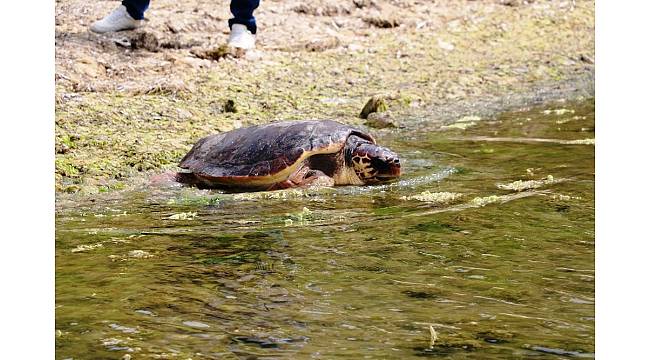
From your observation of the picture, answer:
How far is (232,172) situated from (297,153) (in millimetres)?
408

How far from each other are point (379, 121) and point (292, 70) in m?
1.62

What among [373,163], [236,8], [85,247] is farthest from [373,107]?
[85,247]

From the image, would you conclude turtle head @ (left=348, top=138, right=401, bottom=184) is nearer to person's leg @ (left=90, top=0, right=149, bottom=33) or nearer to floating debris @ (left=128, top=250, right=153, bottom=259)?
floating debris @ (left=128, top=250, right=153, bottom=259)

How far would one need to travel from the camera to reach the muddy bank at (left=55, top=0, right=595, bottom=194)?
711cm

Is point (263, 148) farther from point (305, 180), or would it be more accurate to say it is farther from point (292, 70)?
point (292, 70)

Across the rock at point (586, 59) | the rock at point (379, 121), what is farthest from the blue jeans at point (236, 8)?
the rock at point (586, 59)

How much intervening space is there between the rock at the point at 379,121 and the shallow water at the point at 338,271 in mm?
1799

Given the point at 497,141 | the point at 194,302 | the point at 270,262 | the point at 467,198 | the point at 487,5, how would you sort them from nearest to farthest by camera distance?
1. the point at 194,302
2. the point at 270,262
3. the point at 467,198
4. the point at 497,141
5. the point at 487,5

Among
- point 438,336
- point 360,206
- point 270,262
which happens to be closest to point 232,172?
point 360,206

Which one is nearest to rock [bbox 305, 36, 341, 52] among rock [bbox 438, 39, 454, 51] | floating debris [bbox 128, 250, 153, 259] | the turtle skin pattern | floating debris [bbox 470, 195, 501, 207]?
rock [bbox 438, 39, 454, 51]

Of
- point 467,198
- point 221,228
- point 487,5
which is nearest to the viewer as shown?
point 221,228

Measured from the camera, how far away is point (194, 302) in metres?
3.41

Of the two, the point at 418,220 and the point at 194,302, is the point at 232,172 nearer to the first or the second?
the point at 418,220

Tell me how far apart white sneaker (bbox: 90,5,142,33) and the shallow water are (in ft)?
12.8
